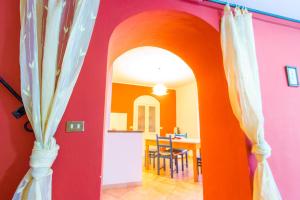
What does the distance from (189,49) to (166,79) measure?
3528 mm

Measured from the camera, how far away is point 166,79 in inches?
229

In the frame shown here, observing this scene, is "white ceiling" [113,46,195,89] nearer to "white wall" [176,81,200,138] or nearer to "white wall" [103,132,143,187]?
"white wall" [176,81,200,138]

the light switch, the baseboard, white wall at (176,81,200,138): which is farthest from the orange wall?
the light switch

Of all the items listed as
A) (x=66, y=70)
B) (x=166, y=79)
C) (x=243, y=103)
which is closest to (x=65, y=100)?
(x=66, y=70)

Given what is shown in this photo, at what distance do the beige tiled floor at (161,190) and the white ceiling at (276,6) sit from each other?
271 centimetres

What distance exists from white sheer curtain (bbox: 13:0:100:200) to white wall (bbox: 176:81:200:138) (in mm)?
5152

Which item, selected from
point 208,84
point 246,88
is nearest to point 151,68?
point 208,84

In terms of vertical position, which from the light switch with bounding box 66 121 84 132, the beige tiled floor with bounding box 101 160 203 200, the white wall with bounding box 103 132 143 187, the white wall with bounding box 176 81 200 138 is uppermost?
the white wall with bounding box 176 81 200 138

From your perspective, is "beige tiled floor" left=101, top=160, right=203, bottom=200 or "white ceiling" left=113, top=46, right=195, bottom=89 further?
"white ceiling" left=113, top=46, right=195, bottom=89

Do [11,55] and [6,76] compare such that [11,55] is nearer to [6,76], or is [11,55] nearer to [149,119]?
[6,76]

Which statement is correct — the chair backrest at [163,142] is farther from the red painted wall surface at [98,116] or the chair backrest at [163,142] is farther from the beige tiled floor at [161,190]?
the red painted wall surface at [98,116]

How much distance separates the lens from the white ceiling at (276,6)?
6.45ft

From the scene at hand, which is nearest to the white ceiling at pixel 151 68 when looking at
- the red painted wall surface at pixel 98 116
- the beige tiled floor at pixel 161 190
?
the red painted wall surface at pixel 98 116

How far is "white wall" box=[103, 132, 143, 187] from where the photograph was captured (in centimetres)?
297
